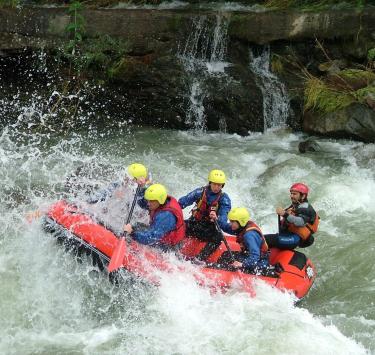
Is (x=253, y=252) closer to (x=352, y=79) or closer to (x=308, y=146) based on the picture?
(x=308, y=146)

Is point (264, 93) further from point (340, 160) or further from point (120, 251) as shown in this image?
point (120, 251)

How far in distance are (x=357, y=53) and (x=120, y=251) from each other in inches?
269

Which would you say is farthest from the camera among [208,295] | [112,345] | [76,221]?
[76,221]

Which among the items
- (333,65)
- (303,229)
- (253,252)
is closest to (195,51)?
(333,65)

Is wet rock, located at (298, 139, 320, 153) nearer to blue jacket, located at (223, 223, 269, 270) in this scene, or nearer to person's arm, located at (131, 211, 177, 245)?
blue jacket, located at (223, 223, 269, 270)

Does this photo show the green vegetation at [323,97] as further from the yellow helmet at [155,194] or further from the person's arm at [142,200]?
the yellow helmet at [155,194]

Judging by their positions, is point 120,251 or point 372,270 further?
point 372,270

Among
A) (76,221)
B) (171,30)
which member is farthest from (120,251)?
(171,30)

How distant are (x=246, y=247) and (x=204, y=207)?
0.75 metres

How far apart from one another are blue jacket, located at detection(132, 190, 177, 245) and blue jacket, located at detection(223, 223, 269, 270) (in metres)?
0.77

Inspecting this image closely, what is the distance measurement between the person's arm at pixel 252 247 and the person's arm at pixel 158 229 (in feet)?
2.54

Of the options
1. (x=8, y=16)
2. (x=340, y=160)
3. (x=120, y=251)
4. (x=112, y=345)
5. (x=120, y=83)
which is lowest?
(x=112, y=345)

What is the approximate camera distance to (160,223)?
5703 mm

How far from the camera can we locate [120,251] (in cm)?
538
